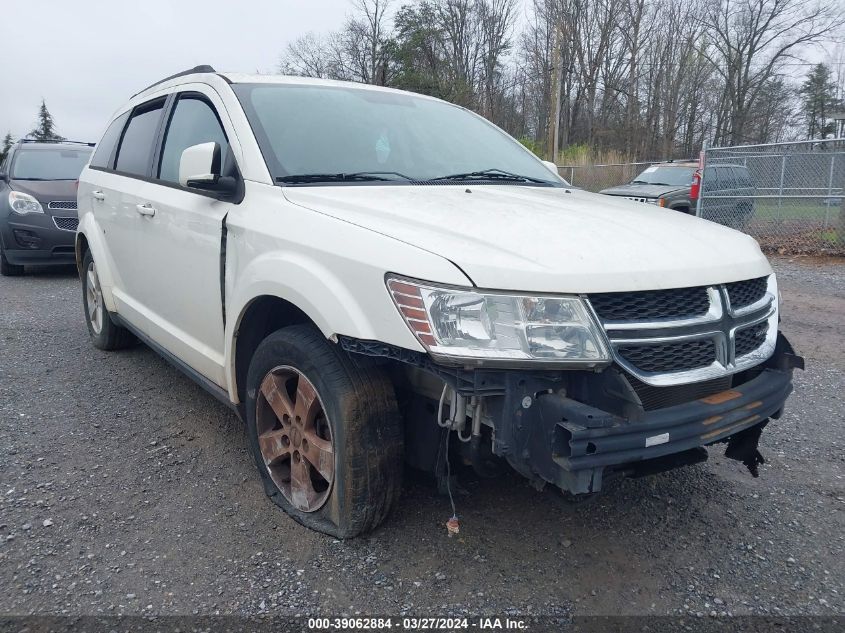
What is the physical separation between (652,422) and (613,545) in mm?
815

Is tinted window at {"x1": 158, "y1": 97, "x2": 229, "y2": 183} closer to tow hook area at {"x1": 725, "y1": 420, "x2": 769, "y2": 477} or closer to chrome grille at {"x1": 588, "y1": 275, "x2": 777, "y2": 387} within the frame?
chrome grille at {"x1": 588, "y1": 275, "x2": 777, "y2": 387}

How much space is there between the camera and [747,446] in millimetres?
2732

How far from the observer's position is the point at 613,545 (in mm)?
2713

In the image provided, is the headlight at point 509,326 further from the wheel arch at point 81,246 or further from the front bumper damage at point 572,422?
the wheel arch at point 81,246

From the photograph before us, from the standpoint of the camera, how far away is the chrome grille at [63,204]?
8946 mm

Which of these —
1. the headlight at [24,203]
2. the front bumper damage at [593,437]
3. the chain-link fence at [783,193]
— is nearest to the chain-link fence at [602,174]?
the chain-link fence at [783,193]

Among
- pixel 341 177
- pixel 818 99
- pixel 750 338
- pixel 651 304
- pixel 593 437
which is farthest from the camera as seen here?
pixel 818 99

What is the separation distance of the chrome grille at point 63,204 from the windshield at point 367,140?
6767mm

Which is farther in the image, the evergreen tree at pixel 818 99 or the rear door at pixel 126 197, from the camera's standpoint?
the evergreen tree at pixel 818 99

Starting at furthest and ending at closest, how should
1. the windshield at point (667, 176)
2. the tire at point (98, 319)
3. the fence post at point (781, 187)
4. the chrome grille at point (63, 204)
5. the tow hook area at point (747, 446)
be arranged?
the windshield at point (667, 176) → the fence post at point (781, 187) → the chrome grille at point (63, 204) → the tire at point (98, 319) → the tow hook area at point (747, 446)

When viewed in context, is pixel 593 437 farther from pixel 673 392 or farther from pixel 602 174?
pixel 602 174

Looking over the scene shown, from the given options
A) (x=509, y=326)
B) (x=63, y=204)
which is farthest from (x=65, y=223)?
(x=509, y=326)

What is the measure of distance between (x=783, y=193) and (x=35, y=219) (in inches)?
467

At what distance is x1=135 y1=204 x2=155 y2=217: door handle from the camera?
12.1 feet
